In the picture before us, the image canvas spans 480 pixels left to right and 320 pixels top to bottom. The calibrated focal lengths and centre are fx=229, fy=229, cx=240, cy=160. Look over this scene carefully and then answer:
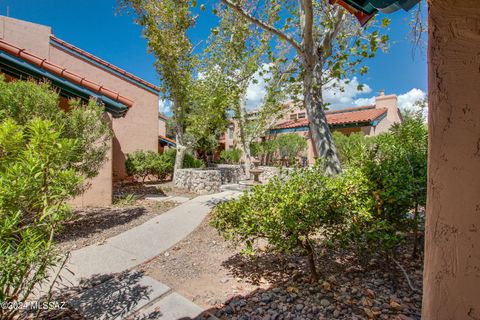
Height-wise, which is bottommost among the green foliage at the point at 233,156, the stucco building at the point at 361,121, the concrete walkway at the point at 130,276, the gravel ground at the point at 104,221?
the concrete walkway at the point at 130,276

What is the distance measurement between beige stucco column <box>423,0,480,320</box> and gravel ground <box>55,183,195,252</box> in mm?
5380

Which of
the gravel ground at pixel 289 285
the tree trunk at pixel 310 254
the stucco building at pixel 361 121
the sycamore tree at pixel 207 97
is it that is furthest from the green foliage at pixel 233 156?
the tree trunk at pixel 310 254

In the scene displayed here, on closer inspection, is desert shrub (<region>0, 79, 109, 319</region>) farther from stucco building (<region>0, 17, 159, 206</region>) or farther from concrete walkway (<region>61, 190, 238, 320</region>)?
stucco building (<region>0, 17, 159, 206</region>)

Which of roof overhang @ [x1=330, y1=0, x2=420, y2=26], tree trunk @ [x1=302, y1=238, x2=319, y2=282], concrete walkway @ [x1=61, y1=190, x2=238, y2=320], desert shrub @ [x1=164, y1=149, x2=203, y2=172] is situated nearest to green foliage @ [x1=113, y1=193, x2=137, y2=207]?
concrete walkway @ [x1=61, y1=190, x2=238, y2=320]

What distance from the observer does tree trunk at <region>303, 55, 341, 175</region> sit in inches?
202

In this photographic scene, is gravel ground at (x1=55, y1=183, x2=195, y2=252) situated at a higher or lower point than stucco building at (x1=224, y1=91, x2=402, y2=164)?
lower

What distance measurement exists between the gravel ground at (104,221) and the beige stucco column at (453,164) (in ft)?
17.7

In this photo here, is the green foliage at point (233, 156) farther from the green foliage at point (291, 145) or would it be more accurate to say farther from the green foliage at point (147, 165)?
the green foliage at point (147, 165)

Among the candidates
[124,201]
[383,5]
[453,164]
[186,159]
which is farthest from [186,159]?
[453,164]

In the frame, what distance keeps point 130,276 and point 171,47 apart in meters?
10.2

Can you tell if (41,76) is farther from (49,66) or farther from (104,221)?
(104,221)

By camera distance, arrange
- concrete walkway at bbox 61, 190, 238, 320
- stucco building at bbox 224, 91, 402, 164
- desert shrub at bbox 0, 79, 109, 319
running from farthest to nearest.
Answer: stucco building at bbox 224, 91, 402, 164 < concrete walkway at bbox 61, 190, 238, 320 < desert shrub at bbox 0, 79, 109, 319

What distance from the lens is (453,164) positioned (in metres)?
1.19

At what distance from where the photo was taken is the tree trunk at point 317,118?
16.9ft
